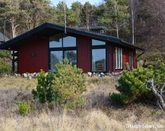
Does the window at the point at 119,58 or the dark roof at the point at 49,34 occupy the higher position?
the dark roof at the point at 49,34

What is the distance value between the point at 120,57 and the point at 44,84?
15.0 meters

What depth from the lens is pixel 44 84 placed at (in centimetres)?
1255

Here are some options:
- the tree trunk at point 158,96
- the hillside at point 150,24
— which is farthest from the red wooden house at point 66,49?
the tree trunk at point 158,96

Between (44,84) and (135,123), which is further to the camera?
(44,84)

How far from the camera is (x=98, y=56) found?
2478cm

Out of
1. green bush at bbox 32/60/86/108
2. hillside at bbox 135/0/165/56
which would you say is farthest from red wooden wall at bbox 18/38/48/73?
green bush at bbox 32/60/86/108

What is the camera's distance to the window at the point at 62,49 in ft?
84.0

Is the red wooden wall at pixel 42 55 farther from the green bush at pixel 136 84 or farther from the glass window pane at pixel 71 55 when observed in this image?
the green bush at pixel 136 84

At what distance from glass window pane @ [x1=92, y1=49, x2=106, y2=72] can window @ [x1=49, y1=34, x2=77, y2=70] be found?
1.36 metres

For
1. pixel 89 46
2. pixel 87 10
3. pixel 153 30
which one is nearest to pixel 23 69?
pixel 89 46

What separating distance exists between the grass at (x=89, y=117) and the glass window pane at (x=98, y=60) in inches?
404

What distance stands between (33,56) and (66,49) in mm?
2658

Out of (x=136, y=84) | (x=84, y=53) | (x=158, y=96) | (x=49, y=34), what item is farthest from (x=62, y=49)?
(x=158, y=96)

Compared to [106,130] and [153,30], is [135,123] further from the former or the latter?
[153,30]
